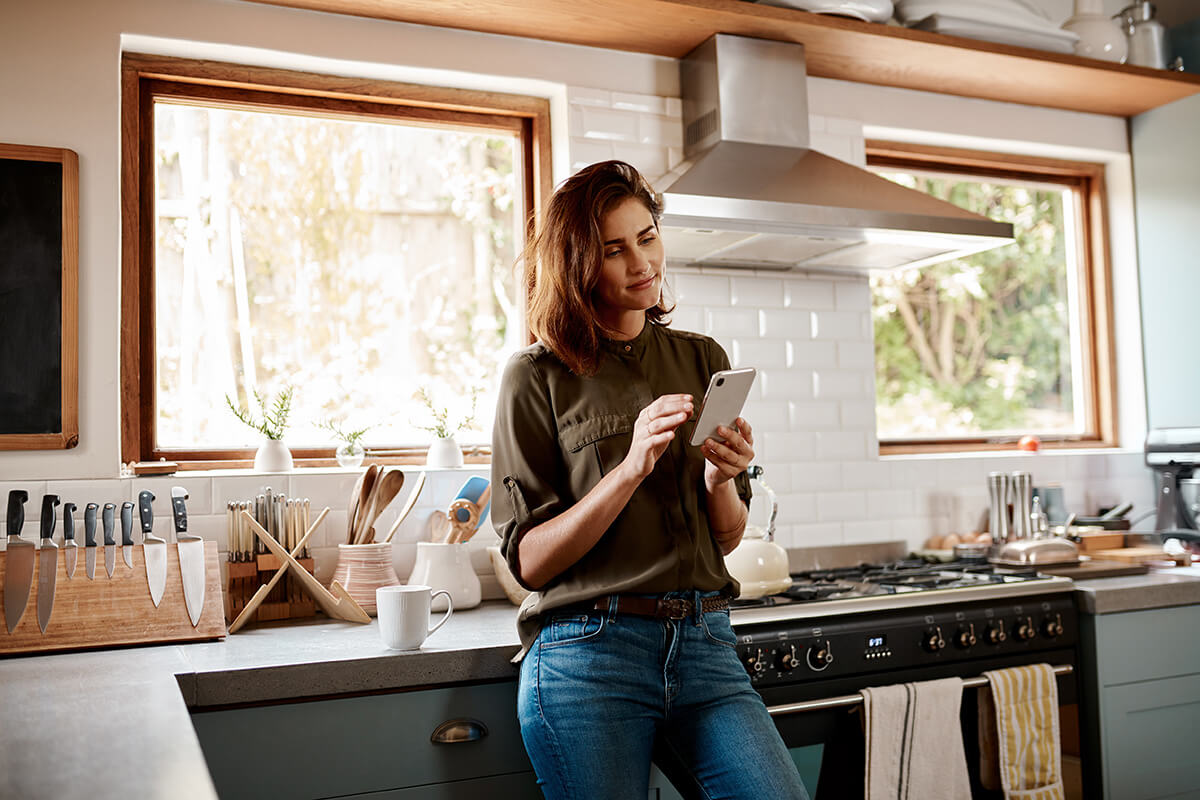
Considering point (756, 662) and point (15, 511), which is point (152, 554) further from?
point (756, 662)

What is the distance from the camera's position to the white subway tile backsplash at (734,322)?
2980mm

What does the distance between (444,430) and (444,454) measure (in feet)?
0.28

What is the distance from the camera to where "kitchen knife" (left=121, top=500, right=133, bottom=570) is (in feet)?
6.82

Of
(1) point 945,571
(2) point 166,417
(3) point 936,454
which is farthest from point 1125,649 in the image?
(2) point 166,417

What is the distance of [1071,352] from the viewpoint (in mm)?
3756

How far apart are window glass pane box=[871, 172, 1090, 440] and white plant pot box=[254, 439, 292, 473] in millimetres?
1917

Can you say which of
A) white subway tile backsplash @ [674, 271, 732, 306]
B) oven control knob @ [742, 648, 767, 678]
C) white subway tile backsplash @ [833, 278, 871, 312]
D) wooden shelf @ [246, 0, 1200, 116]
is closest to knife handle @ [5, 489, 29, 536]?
wooden shelf @ [246, 0, 1200, 116]

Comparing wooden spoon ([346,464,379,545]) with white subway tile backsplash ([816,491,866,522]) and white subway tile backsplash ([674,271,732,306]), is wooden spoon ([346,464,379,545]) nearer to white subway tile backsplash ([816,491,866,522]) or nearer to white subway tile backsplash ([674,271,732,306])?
white subway tile backsplash ([674,271,732,306])

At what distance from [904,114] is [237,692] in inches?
104

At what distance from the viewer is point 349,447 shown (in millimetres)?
2650

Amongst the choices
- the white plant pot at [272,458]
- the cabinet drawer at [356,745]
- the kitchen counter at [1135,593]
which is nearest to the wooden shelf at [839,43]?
the white plant pot at [272,458]

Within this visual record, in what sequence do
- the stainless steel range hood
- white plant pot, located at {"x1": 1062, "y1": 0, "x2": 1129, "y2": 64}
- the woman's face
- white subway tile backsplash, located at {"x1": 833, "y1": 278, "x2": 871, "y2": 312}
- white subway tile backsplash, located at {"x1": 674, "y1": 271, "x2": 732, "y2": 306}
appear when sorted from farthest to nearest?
white plant pot, located at {"x1": 1062, "y1": 0, "x2": 1129, "y2": 64}
white subway tile backsplash, located at {"x1": 833, "y1": 278, "x2": 871, "y2": 312}
white subway tile backsplash, located at {"x1": 674, "y1": 271, "x2": 732, "y2": 306}
the stainless steel range hood
the woman's face

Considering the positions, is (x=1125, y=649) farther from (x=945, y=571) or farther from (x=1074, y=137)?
(x=1074, y=137)

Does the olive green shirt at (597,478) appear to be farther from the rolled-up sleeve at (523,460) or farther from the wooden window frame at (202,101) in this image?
the wooden window frame at (202,101)
